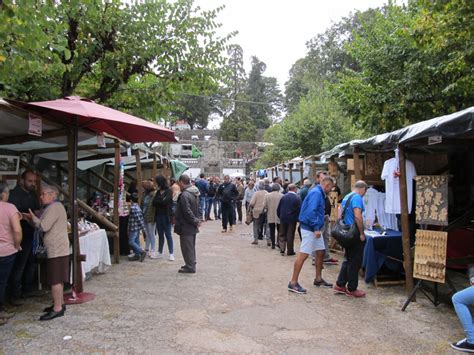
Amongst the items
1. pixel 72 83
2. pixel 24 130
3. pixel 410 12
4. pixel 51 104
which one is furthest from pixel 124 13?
pixel 410 12

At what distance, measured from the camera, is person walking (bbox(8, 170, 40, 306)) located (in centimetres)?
575

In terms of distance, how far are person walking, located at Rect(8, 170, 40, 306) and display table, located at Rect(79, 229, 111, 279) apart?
78 cm

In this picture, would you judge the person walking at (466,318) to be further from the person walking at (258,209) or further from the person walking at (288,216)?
the person walking at (258,209)

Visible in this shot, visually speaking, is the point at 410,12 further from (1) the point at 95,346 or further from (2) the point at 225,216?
(1) the point at 95,346

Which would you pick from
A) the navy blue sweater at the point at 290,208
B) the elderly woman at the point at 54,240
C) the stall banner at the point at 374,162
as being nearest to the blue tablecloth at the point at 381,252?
the stall banner at the point at 374,162

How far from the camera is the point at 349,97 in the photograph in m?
12.7

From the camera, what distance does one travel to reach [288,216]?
31.9 feet

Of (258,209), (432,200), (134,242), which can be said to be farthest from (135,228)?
(432,200)

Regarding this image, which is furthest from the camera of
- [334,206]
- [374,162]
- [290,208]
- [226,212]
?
[226,212]

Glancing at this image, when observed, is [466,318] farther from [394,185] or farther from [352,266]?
[394,185]

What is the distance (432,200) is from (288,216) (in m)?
4.37

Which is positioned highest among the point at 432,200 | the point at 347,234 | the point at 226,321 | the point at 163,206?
the point at 432,200

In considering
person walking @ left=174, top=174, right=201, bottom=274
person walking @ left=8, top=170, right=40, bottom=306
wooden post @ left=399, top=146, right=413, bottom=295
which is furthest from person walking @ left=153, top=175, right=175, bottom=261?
wooden post @ left=399, top=146, right=413, bottom=295

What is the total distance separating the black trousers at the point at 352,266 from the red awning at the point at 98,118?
11.2ft
